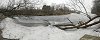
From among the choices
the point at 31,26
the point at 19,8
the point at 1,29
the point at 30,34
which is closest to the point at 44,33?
the point at 30,34

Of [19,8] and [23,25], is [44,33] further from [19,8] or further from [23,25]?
[19,8]

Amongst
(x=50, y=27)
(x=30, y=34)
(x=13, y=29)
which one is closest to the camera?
(x=30, y=34)

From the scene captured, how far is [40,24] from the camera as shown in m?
8.33

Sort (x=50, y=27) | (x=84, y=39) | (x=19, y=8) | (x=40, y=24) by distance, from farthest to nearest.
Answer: (x=19, y=8) → (x=40, y=24) → (x=50, y=27) → (x=84, y=39)

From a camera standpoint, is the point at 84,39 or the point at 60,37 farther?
the point at 60,37

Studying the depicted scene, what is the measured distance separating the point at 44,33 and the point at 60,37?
0.79 metres

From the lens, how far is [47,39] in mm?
6238

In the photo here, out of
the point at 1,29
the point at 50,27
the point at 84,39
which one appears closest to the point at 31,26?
the point at 50,27

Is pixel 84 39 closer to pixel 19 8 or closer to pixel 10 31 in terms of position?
pixel 10 31

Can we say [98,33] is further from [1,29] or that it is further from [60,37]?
[1,29]

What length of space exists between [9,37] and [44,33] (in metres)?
1.46

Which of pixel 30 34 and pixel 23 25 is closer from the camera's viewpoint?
pixel 30 34

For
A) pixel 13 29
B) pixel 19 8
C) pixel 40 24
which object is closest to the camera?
pixel 13 29

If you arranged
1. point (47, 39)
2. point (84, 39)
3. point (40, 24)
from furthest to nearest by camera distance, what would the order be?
point (40, 24) < point (47, 39) < point (84, 39)
